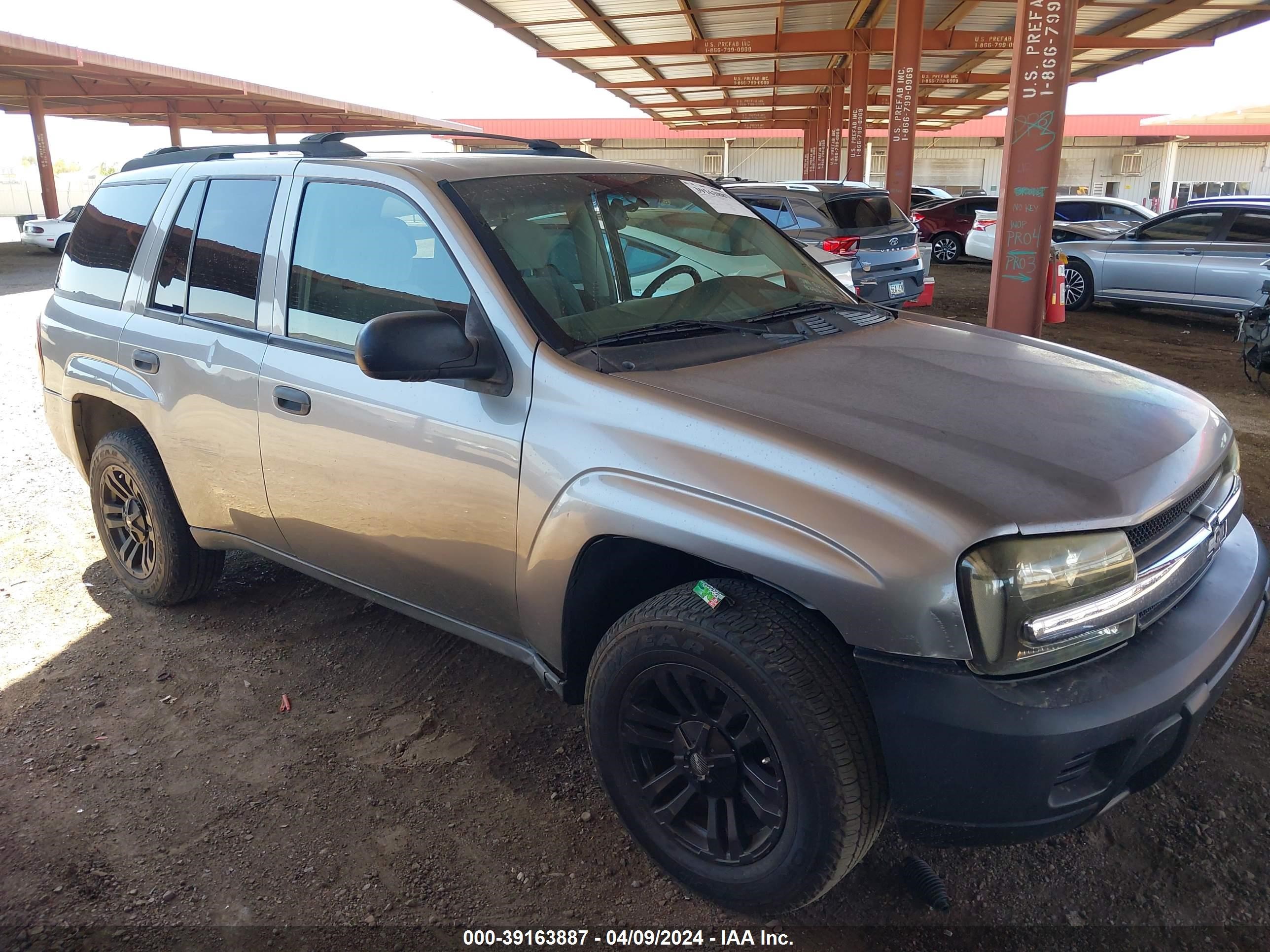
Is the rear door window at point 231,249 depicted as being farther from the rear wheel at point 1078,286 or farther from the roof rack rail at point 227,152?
the rear wheel at point 1078,286

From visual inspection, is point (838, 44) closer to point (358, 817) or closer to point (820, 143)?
point (820, 143)

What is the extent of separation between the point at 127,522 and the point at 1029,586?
→ 3.73 m

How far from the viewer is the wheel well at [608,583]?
2320 millimetres

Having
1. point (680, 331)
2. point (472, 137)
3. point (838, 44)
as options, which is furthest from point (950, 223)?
point (680, 331)

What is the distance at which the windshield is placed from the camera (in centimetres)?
263

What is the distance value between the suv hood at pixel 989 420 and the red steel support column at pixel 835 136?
1058 inches

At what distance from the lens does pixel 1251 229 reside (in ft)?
35.0

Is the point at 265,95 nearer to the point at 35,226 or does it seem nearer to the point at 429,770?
the point at 35,226

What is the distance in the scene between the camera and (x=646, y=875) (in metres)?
2.46

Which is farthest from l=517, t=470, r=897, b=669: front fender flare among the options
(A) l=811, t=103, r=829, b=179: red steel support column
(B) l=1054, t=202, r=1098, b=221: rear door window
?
(A) l=811, t=103, r=829, b=179: red steel support column

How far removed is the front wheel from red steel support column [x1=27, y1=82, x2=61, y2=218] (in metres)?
26.3

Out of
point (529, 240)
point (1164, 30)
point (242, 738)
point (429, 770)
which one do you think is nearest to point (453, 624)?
point (429, 770)

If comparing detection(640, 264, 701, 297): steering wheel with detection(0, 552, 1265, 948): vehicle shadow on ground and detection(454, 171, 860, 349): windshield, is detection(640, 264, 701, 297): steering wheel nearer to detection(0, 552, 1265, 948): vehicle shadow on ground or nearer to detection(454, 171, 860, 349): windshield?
detection(454, 171, 860, 349): windshield

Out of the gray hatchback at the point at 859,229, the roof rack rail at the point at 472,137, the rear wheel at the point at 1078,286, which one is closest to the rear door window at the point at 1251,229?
the rear wheel at the point at 1078,286
